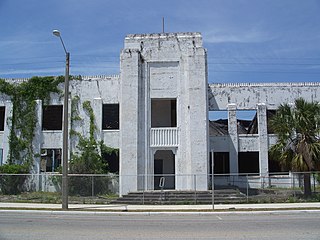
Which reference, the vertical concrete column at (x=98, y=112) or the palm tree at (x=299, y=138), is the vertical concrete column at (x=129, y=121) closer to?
the vertical concrete column at (x=98, y=112)

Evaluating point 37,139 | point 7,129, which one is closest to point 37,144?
point 37,139

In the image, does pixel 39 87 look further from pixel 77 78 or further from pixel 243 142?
pixel 243 142

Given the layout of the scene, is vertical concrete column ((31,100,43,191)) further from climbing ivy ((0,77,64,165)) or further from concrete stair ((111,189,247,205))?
concrete stair ((111,189,247,205))

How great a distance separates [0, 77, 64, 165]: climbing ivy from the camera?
30828mm

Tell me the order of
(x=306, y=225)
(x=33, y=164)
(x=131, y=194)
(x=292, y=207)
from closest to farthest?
(x=306, y=225) < (x=292, y=207) < (x=131, y=194) < (x=33, y=164)

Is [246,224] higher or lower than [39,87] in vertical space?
lower

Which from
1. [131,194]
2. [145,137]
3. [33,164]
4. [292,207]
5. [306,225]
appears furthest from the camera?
[33,164]

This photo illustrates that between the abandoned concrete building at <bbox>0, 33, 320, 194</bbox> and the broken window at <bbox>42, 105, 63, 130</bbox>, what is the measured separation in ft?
0.27

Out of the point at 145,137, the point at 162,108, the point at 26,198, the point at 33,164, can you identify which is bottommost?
the point at 26,198

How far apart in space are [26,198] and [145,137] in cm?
880

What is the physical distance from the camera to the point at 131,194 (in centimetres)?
2448

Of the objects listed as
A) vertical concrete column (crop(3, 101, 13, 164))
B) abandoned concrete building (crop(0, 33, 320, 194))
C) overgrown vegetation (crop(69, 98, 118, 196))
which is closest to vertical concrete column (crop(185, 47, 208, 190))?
abandoned concrete building (crop(0, 33, 320, 194))

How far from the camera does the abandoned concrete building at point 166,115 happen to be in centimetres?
2638

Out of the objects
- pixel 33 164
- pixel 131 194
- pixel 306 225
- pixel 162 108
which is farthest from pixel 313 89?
pixel 33 164
